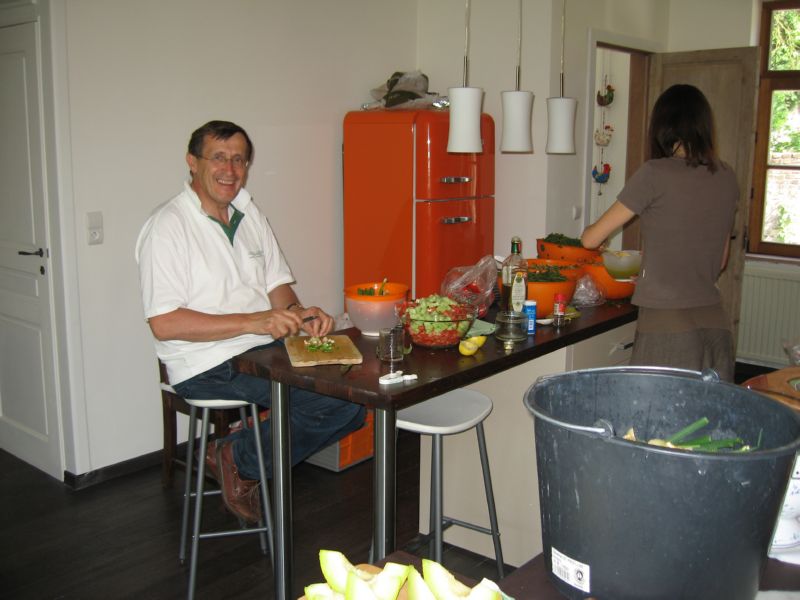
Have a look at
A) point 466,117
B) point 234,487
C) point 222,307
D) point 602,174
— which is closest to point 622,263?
point 466,117

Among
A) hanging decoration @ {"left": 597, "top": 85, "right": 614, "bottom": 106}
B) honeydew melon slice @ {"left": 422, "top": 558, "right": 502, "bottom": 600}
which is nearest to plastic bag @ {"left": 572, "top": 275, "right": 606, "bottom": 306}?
honeydew melon slice @ {"left": 422, "top": 558, "right": 502, "bottom": 600}

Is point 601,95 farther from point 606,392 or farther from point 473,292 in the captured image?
point 606,392

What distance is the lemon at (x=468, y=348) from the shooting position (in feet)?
8.37

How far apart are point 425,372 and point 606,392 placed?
0.97m

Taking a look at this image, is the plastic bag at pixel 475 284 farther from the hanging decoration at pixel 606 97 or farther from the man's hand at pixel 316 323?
the hanging decoration at pixel 606 97

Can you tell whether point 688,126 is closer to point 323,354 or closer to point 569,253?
point 569,253

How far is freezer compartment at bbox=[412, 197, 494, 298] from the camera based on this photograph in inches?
187

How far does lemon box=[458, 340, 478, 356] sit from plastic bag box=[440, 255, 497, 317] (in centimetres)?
44

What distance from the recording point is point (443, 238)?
15.8 feet

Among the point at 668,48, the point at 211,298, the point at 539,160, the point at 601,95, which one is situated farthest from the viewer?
the point at 601,95

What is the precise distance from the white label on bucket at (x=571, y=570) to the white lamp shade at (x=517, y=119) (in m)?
2.41

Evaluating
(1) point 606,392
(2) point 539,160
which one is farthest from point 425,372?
(2) point 539,160

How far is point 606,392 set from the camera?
1.43m

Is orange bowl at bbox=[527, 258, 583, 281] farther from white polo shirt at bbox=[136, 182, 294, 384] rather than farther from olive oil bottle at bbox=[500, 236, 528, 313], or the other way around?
white polo shirt at bbox=[136, 182, 294, 384]
